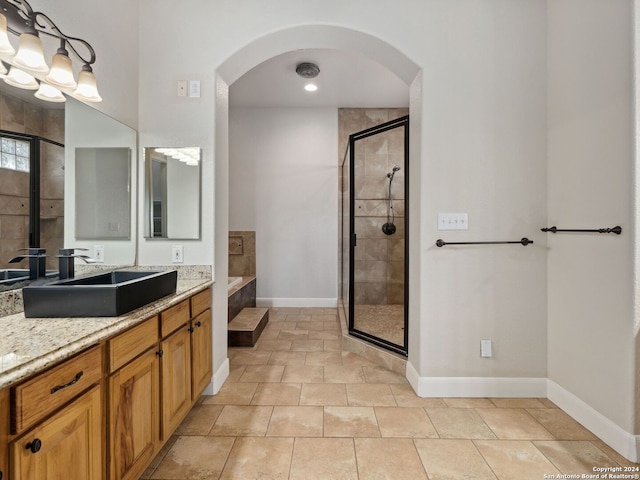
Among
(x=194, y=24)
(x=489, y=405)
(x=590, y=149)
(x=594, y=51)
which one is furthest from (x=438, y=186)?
(x=194, y=24)

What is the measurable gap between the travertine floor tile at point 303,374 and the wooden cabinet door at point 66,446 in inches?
62.6

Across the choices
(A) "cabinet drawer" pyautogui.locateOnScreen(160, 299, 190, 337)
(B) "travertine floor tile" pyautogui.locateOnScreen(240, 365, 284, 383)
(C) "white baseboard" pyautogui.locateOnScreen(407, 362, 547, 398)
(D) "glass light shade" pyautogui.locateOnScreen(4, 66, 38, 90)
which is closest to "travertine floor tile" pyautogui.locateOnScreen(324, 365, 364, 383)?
(B) "travertine floor tile" pyautogui.locateOnScreen(240, 365, 284, 383)

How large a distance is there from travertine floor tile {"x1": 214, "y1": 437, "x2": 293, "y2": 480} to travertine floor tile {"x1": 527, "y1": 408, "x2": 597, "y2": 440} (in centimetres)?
154

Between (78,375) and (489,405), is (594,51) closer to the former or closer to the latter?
(489,405)

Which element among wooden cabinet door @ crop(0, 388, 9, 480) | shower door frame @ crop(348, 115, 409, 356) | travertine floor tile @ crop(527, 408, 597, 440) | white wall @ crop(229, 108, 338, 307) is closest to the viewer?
wooden cabinet door @ crop(0, 388, 9, 480)

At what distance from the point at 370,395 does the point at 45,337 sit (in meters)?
1.96

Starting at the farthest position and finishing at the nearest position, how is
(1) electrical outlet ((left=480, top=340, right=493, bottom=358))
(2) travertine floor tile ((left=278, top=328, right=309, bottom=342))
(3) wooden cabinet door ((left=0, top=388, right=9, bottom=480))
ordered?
(2) travertine floor tile ((left=278, top=328, right=309, bottom=342)) < (1) electrical outlet ((left=480, top=340, right=493, bottom=358)) < (3) wooden cabinet door ((left=0, top=388, right=9, bottom=480))

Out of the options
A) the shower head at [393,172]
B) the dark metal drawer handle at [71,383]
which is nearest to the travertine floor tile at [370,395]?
the dark metal drawer handle at [71,383]

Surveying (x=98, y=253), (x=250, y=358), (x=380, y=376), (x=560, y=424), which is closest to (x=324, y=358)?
(x=380, y=376)

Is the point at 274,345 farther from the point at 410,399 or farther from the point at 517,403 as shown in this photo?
the point at 517,403

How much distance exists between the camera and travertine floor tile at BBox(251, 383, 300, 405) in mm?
2248

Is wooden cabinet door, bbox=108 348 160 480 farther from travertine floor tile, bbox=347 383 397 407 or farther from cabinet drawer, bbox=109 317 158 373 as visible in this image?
travertine floor tile, bbox=347 383 397 407

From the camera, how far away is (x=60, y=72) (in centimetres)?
154

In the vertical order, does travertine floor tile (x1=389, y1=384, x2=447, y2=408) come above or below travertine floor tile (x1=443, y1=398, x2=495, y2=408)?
above
